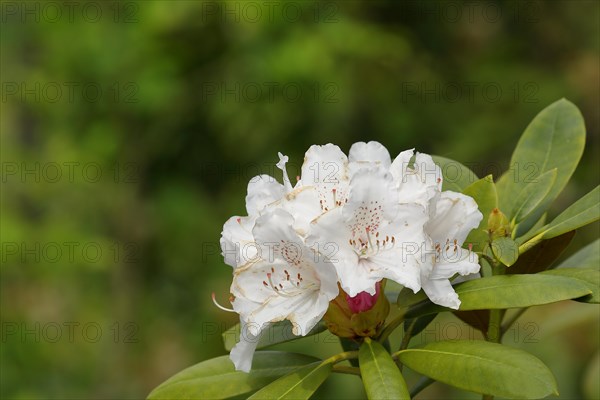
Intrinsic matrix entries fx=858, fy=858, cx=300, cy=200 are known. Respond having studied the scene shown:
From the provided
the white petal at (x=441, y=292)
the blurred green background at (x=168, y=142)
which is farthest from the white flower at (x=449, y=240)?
the blurred green background at (x=168, y=142)

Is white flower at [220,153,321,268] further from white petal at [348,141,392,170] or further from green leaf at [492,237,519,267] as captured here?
green leaf at [492,237,519,267]

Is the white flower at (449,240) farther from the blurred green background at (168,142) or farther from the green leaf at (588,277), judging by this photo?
the blurred green background at (168,142)

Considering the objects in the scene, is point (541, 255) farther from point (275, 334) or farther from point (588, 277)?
point (275, 334)

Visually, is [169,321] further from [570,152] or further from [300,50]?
[570,152]

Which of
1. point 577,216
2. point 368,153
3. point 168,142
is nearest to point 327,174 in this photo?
point 368,153

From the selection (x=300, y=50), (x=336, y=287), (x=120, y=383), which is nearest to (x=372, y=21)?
(x=300, y=50)

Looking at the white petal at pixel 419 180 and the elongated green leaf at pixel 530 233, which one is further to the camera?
the elongated green leaf at pixel 530 233

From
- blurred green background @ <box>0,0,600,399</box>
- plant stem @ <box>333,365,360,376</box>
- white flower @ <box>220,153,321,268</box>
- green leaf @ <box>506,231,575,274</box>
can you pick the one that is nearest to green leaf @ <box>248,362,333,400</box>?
plant stem @ <box>333,365,360,376</box>
